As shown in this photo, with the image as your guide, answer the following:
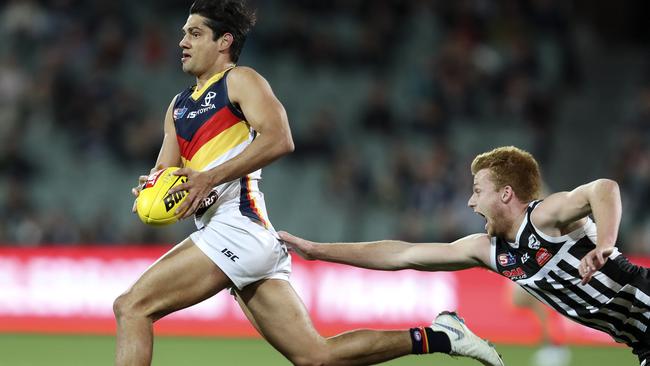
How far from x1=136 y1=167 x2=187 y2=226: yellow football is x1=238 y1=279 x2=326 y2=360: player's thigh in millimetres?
645

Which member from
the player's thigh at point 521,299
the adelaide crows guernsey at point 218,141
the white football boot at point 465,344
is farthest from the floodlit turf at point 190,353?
the adelaide crows guernsey at point 218,141

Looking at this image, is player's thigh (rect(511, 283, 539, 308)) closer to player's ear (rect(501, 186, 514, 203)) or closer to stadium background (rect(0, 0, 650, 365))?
stadium background (rect(0, 0, 650, 365))

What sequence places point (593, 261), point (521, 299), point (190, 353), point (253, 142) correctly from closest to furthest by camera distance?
point (593, 261) → point (253, 142) → point (521, 299) → point (190, 353)

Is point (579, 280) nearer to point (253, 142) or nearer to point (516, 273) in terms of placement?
point (516, 273)

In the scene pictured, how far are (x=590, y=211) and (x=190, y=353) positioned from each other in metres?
5.75

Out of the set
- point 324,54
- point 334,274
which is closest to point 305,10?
point 324,54

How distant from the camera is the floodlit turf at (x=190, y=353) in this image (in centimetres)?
906

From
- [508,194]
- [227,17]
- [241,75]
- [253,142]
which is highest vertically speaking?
[227,17]

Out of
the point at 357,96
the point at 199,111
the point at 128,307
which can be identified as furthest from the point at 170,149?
the point at 357,96

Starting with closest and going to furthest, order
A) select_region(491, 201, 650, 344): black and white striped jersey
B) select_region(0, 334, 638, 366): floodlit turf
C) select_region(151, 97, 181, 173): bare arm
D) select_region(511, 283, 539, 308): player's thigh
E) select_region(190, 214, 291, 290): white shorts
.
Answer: select_region(491, 201, 650, 344): black and white striped jersey < select_region(190, 214, 291, 290): white shorts < select_region(151, 97, 181, 173): bare arm < select_region(0, 334, 638, 366): floodlit turf < select_region(511, 283, 539, 308): player's thigh

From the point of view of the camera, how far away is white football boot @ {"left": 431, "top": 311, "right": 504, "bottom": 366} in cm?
562

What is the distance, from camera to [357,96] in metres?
15.9

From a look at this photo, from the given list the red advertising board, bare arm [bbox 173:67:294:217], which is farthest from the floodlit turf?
bare arm [bbox 173:67:294:217]

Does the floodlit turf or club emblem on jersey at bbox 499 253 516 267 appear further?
the floodlit turf
